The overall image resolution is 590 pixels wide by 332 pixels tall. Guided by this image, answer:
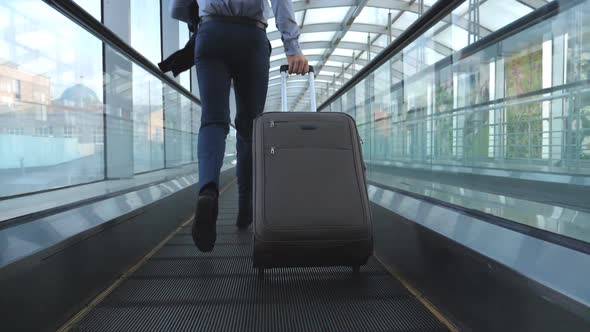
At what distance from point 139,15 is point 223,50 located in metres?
6.14

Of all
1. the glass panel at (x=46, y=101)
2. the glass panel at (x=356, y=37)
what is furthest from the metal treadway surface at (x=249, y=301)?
the glass panel at (x=356, y=37)

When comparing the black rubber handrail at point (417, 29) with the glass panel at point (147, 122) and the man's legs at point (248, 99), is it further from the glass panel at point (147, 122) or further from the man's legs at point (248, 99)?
the glass panel at point (147, 122)

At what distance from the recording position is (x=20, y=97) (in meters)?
2.32

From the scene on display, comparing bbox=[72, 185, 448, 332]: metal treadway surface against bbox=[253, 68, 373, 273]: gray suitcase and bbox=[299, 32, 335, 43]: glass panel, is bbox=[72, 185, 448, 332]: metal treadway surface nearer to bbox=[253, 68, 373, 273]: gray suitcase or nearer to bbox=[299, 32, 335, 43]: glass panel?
bbox=[253, 68, 373, 273]: gray suitcase

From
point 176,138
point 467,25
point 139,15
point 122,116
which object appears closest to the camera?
point 467,25

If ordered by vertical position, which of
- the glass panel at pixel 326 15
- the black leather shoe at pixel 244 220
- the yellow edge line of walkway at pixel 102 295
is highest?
the glass panel at pixel 326 15

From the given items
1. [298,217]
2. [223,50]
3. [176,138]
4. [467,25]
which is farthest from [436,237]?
[176,138]

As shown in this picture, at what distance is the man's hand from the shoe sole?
0.77m

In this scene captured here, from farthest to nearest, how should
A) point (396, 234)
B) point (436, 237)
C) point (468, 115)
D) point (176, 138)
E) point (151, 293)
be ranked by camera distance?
point (176, 138)
point (468, 115)
point (396, 234)
point (151, 293)
point (436, 237)

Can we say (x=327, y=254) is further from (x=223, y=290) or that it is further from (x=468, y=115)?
(x=468, y=115)

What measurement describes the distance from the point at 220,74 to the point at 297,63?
40 cm

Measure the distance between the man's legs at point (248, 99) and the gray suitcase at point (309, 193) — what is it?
42 centimetres

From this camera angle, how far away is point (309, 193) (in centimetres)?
167

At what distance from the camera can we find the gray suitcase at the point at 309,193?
159 cm
